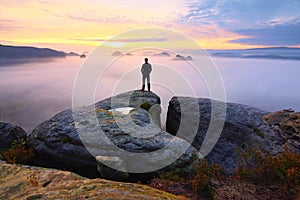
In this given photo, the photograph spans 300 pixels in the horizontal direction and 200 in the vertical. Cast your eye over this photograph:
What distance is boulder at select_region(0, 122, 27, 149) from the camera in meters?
13.7

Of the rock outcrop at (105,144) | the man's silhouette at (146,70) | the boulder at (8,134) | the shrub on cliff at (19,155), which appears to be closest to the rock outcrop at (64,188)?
the rock outcrop at (105,144)

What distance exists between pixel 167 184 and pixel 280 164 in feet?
12.1

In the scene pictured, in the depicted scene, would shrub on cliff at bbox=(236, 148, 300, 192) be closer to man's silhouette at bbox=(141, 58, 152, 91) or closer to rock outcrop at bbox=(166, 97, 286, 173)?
rock outcrop at bbox=(166, 97, 286, 173)

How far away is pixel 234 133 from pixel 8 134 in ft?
42.9

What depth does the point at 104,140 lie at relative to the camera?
1084cm

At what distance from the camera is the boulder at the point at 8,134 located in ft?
45.0

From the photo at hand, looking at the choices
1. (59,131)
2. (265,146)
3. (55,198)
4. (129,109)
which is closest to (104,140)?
(59,131)

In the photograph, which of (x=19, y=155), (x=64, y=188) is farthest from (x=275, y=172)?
(x=19, y=155)

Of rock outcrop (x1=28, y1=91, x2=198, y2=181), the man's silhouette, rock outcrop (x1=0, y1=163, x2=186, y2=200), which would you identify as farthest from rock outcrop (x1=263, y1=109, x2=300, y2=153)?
rock outcrop (x1=0, y1=163, x2=186, y2=200)

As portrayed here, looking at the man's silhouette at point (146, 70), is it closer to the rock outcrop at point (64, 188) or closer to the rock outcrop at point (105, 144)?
the rock outcrop at point (105, 144)

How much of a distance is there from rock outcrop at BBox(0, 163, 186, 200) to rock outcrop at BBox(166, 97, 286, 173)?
7.20m

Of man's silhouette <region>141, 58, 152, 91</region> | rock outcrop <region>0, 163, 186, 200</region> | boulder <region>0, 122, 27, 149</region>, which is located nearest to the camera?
rock outcrop <region>0, 163, 186, 200</region>

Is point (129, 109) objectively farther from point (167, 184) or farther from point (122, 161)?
point (167, 184)

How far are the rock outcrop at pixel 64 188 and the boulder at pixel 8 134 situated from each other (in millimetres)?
7431
